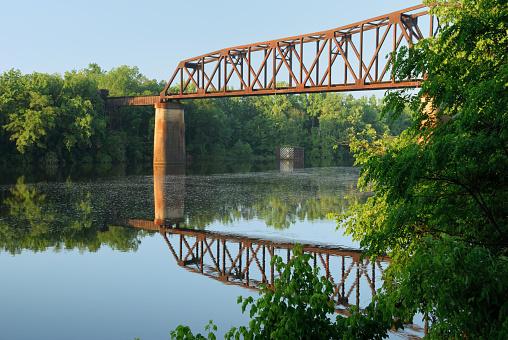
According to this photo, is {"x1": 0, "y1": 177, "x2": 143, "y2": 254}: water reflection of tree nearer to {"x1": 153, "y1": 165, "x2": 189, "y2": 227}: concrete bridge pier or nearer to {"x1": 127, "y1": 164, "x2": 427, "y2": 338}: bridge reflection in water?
{"x1": 127, "y1": 164, "x2": 427, "y2": 338}: bridge reflection in water

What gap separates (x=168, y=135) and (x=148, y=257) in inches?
2066

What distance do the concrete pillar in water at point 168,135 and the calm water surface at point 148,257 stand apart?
109 feet

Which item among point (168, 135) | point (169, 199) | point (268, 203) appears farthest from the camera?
point (168, 135)

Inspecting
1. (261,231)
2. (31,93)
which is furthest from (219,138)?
(261,231)

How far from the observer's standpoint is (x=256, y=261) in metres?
19.1

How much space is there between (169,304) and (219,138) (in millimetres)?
89069

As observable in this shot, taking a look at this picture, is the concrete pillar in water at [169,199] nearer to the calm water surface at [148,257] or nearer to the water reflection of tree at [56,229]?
the calm water surface at [148,257]

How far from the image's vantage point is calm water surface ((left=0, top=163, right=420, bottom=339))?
538 inches

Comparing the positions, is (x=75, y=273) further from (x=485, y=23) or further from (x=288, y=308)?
(x=485, y=23)

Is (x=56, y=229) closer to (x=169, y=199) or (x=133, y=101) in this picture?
(x=169, y=199)

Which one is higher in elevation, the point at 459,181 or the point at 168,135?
the point at 168,135

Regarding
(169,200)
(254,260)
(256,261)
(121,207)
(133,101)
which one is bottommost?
(254,260)

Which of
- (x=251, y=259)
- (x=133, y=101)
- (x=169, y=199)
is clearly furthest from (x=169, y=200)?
(x=133, y=101)

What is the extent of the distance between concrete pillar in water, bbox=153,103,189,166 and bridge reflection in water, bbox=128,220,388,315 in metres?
46.0
